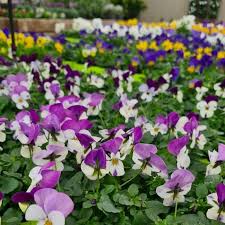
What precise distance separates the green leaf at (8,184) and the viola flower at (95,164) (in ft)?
0.66

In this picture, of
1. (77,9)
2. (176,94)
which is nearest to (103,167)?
(176,94)

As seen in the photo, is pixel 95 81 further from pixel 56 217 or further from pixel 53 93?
pixel 56 217

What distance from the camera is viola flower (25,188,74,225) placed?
85 cm

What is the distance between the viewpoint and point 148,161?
4.00ft

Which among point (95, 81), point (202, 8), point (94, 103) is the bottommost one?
point (202, 8)

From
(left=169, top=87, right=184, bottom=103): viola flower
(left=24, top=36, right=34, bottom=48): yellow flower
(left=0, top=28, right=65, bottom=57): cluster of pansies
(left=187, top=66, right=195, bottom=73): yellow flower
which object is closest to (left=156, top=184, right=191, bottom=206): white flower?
(left=169, top=87, right=184, bottom=103): viola flower

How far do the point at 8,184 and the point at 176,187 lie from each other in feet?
1.45

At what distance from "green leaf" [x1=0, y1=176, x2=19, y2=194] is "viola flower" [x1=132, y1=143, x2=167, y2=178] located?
1.05 ft

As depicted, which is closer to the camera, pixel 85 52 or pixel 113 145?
pixel 113 145

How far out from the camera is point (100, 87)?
109 inches

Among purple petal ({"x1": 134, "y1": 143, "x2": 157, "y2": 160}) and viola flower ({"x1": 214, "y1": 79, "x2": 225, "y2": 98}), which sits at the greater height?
purple petal ({"x1": 134, "y1": 143, "x2": 157, "y2": 160})

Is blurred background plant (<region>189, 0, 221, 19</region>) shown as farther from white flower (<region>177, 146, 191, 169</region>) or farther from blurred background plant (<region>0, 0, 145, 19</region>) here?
white flower (<region>177, 146, 191, 169</region>)

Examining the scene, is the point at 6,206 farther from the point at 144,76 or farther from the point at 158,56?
the point at 158,56

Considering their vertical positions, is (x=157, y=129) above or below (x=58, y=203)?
below
